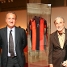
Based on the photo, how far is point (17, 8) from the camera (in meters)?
8.09

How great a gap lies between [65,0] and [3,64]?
4.45m

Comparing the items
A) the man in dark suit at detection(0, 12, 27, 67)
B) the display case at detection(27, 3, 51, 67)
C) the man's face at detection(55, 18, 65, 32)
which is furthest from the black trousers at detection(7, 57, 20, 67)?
the man's face at detection(55, 18, 65, 32)

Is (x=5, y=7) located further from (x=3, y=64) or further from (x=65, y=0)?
(x=3, y=64)

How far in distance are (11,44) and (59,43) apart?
678 mm

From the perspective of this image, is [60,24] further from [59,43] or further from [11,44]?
[11,44]

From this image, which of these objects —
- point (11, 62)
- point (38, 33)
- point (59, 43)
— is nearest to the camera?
point (11, 62)

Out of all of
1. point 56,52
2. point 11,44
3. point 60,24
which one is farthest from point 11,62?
point 60,24

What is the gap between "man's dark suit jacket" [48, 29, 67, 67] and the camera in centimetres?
283

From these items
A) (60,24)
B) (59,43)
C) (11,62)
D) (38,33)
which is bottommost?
(11,62)

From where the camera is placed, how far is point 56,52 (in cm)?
285

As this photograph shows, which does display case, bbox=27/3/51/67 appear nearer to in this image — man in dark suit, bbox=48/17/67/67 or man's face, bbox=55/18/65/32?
man in dark suit, bbox=48/17/67/67

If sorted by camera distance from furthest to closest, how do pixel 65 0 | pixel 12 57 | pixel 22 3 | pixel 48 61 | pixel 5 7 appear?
pixel 5 7, pixel 22 3, pixel 65 0, pixel 48 61, pixel 12 57

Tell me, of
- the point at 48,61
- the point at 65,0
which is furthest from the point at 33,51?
the point at 65,0

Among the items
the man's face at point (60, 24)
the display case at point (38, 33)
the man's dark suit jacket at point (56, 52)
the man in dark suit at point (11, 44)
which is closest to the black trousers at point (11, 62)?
the man in dark suit at point (11, 44)
